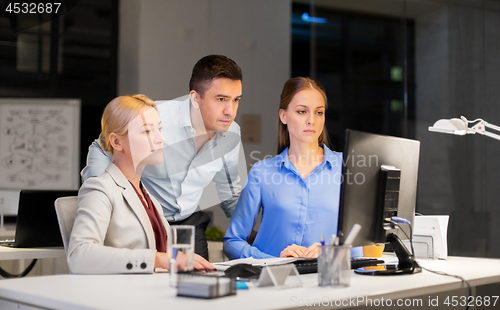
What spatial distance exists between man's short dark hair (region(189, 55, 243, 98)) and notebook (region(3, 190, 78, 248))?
0.85m

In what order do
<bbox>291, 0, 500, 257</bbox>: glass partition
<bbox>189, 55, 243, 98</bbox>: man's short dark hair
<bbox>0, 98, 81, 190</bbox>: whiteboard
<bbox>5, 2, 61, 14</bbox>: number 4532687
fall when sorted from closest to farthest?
<bbox>5, 2, 61, 14</bbox>: number 4532687
<bbox>189, 55, 243, 98</bbox>: man's short dark hair
<bbox>291, 0, 500, 257</bbox>: glass partition
<bbox>0, 98, 81, 190</bbox>: whiteboard

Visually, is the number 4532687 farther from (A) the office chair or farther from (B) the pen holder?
(B) the pen holder

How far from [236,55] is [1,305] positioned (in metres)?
4.18

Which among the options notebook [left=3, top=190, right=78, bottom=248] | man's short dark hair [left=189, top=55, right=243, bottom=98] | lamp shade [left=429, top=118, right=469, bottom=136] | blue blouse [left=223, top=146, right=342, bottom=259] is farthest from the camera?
notebook [left=3, top=190, right=78, bottom=248]

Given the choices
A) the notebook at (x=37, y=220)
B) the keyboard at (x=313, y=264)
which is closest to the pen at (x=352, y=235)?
the keyboard at (x=313, y=264)

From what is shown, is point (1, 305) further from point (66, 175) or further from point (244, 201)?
point (66, 175)

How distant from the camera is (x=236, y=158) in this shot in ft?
8.41

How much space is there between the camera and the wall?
4.89 meters

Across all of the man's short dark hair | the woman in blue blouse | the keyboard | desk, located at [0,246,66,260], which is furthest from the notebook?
the keyboard

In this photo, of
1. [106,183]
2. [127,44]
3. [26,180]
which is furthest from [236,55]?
[106,183]

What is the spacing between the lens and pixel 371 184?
146cm

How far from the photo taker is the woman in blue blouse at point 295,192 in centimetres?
209

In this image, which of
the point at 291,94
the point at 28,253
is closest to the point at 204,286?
the point at 291,94

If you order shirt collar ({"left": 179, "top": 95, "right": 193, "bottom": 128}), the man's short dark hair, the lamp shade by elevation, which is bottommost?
the lamp shade
